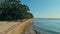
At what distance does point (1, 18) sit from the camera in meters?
53.4

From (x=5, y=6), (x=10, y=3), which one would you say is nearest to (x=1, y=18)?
(x=5, y=6)

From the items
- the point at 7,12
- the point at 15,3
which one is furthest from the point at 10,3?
the point at 7,12

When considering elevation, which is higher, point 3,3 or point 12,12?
point 3,3

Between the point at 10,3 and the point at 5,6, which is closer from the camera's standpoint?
the point at 5,6

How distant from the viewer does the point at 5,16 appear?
5297cm

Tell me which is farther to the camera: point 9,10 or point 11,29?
point 9,10

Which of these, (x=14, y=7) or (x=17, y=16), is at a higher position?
(x=14, y=7)

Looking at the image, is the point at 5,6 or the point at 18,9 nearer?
the point at 5,6

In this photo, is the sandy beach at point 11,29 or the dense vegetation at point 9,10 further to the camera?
the dense vegetation at point 9,10

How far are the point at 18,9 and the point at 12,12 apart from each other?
13.3 feet

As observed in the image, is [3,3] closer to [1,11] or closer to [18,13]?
[1,11]

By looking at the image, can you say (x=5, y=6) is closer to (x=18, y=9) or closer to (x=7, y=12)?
(x=7, y=12)

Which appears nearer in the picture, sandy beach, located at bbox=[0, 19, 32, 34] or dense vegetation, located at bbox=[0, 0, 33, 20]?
sandy beach, located at bbox=[0, 19, 32, 34]

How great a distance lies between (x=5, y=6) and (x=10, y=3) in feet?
17.1
